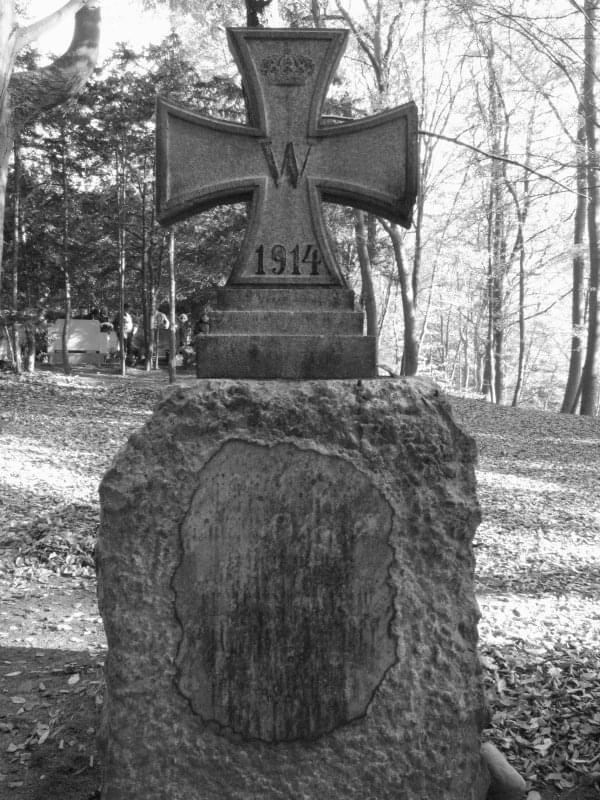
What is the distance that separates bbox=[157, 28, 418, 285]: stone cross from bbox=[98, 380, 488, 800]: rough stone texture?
2.33ft

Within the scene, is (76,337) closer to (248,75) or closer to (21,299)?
(21,299)

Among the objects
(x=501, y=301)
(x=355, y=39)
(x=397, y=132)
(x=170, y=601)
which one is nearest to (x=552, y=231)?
(x=501, y=301)

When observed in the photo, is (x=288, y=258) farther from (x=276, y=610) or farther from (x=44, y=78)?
(x=44, y=78)

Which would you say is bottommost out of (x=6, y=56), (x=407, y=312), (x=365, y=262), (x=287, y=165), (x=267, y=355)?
(x=267, y=355)

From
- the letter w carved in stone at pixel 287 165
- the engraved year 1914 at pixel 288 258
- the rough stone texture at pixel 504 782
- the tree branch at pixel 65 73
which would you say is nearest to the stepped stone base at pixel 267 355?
the engraved year 1914 at pixel 288 258

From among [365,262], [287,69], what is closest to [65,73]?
[365,262]

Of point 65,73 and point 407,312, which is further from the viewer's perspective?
point 407,312

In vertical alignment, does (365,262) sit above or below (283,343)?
above

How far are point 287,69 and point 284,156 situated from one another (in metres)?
0.35

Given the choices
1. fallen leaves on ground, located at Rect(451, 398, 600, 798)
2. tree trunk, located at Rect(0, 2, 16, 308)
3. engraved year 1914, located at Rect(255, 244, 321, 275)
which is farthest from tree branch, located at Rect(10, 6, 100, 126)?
engraved year 1914, located at Rect(255, 244, 321, 275)

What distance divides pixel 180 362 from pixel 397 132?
25910 mm

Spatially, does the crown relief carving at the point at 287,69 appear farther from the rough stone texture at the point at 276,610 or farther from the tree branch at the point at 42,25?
the tree branch at the point at 42,25

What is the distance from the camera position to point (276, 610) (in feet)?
8.13

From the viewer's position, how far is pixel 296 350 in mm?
2719
